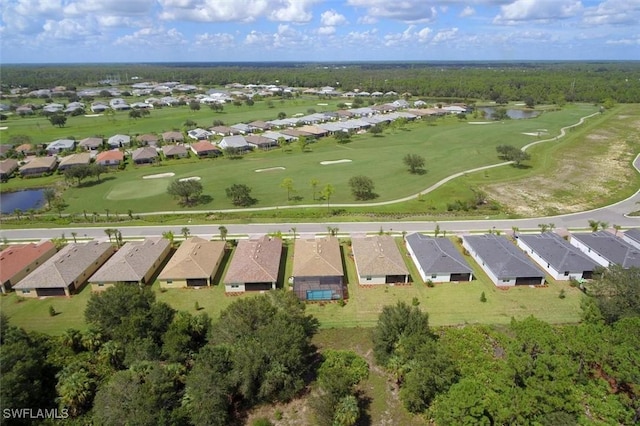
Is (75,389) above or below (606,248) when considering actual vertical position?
below

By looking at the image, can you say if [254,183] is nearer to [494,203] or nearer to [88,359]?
[494,203]

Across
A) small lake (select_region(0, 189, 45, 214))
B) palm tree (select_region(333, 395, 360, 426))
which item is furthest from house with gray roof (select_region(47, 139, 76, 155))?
palm tree (select_region(333, 395, 360, 426))

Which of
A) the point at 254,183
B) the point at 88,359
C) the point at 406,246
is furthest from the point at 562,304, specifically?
the point at 254,183

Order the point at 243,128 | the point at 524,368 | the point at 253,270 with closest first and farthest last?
the point at 524,368 → the point at 253,270 → the point at 243,128

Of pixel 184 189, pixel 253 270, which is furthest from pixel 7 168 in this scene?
pixel 253 270

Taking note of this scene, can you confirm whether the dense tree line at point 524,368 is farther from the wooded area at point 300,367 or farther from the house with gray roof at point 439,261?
the house with gray roof at point 439,261

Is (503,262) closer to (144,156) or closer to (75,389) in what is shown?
(75,389)

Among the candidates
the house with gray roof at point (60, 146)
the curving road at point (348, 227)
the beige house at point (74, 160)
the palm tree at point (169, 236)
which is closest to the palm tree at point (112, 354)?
the palm tree at point (169, 236)
